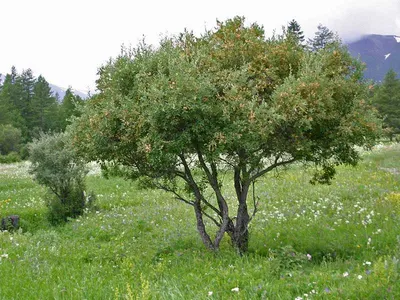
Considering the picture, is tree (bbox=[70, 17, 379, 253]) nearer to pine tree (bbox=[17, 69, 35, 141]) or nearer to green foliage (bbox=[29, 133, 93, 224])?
green foliage (bbox=[29, 133, 93, 224])

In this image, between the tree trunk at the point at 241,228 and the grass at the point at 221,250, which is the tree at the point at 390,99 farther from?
the tree trunk at the point at 241,228

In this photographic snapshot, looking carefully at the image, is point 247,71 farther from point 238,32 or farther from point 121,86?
point 121,86

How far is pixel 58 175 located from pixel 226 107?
11.2 m

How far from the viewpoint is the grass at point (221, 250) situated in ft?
19.0

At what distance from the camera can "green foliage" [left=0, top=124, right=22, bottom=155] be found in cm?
5856

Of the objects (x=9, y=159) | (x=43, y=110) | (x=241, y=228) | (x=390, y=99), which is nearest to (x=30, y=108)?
(x=43, y=110)

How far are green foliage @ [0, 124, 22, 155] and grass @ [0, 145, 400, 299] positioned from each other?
1756 inches

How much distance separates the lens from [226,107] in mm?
7043

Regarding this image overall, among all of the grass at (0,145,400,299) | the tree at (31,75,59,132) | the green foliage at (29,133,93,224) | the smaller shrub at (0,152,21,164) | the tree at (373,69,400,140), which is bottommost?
the grass at (0,145,400,299)

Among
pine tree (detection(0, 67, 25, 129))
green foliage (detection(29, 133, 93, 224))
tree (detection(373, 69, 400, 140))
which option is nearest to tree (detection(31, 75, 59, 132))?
pine tree (detection(0, 67, 25, 129))

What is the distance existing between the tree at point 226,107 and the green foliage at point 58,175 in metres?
7.91

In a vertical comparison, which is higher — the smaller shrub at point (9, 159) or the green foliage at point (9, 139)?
the green foliage at point (9, 139)

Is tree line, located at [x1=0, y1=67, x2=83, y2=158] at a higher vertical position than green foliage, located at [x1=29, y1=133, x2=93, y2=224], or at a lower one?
higher

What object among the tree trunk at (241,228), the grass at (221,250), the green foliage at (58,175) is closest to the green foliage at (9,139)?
the grass at (221,250)
